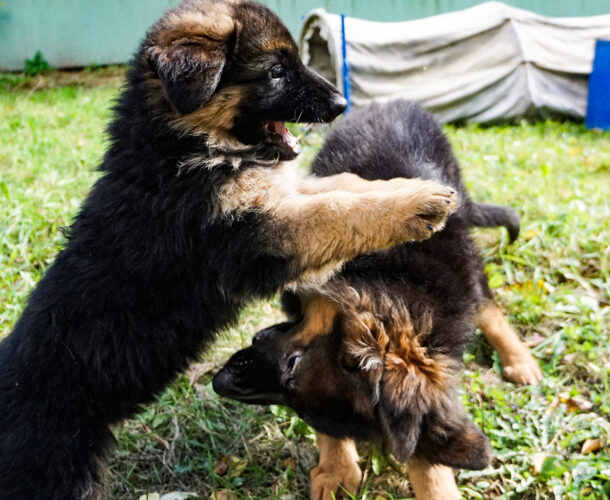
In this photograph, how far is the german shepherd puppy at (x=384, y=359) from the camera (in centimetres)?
250

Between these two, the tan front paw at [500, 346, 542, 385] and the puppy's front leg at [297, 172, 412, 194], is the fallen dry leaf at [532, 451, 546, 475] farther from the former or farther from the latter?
the puppy's front leg at [297, 172, 412, 194]

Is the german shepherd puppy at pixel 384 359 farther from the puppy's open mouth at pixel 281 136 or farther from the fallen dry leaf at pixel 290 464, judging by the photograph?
the puppy's open mouth at pixel 281 136

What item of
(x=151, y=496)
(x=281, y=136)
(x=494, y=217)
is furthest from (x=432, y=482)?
(x=494, y=217)

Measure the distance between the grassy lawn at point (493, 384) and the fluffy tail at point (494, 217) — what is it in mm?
249

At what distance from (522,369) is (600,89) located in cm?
559

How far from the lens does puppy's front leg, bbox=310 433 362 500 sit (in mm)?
2920

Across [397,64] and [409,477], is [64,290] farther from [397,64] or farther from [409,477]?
[397,64]

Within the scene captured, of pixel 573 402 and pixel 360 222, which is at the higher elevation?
pixel 360 222

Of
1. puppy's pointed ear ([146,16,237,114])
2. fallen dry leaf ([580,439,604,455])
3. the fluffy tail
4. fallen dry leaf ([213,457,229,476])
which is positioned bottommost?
fallen dry leaf ([213,457,229,476])

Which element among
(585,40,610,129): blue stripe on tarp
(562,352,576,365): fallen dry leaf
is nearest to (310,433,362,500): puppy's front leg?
(562,352,576,365): fallen dry leaf

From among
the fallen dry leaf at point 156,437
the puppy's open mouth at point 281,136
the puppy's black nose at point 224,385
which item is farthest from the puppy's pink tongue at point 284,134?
the fallen dry leaf at point 156,437

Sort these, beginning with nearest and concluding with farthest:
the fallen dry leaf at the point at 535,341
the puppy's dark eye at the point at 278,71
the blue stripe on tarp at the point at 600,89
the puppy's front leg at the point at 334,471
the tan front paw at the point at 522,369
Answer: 1. the puppy's dark eye at the point at 278,71
2. the puppy's front leg at the point at 334,471
3. the tan front paw at the point at 522,369
4. the fallen dry leaf at the point at 535,341
5. the blue stripe on tarp at the point at 600,89

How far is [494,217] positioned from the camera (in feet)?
13.1

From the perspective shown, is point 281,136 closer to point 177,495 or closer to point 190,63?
point 190,63
